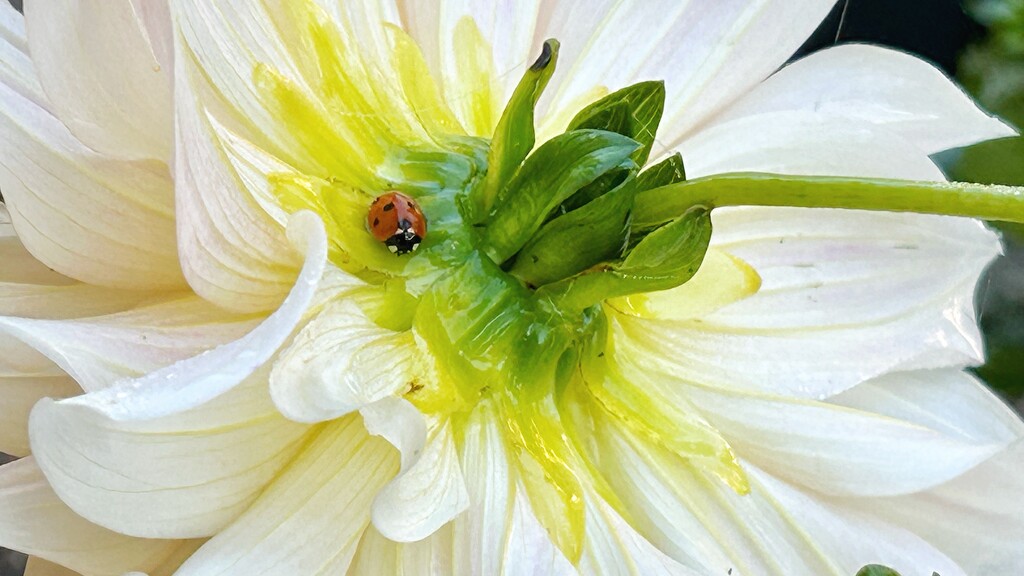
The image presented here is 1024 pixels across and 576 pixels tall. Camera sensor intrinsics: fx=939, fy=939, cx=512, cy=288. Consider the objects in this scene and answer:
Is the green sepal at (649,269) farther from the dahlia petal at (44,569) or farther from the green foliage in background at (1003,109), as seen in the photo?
the green foliage in background at (1003,109)

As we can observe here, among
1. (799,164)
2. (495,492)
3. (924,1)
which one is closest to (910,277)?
(799,164)

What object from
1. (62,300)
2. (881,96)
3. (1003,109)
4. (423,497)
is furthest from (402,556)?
(1003,109)

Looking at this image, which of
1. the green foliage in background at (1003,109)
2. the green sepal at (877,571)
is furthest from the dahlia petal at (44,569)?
the green foliage in background at (1003,109)

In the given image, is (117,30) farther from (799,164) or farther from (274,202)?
(799,164)

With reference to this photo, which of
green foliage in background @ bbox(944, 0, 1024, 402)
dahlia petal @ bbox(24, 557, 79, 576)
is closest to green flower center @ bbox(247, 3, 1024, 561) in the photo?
dahlia petal @ bbox(24, 557, 79, 576)

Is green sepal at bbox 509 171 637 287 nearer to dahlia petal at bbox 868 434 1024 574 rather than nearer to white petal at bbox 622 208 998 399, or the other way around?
white petal at bbox 622 208 998 399

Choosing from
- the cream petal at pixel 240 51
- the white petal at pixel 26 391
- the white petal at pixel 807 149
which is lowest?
the white petal at pixel 807 149
